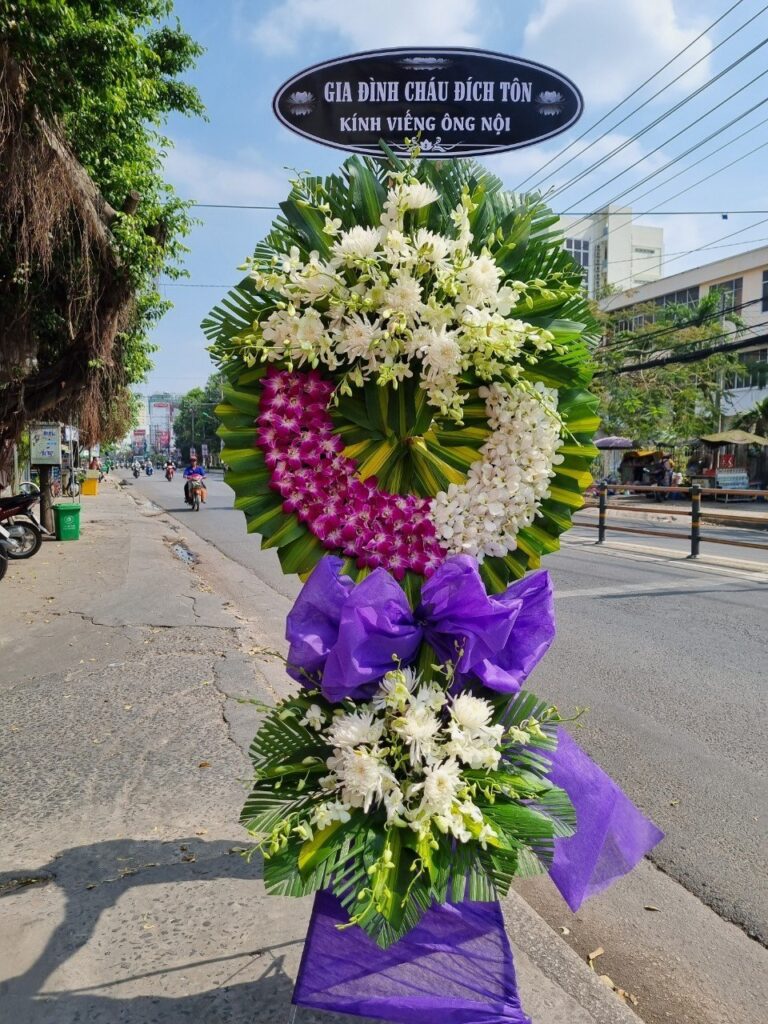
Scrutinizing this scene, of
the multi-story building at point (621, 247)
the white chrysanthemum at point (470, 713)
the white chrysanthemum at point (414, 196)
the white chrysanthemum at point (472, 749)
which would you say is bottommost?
the white chrysanthemum at point (472, 749)

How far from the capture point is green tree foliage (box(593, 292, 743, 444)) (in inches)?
1266

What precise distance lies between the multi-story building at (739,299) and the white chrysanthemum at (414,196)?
35333mm

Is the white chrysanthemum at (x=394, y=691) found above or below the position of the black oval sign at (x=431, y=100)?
below

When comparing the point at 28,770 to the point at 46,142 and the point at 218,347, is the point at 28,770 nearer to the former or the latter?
the point at 218,347

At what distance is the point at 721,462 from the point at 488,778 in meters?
34.2

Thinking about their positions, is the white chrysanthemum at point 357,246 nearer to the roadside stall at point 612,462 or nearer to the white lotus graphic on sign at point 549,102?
the white lotus graphic on sign at point 549,102

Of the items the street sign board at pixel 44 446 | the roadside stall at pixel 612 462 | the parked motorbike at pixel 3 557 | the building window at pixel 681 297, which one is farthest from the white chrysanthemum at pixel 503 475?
the building window at pixel 681 297

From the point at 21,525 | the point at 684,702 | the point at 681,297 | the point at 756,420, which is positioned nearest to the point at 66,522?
the point at 21,525

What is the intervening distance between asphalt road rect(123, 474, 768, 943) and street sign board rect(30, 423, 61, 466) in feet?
22.5

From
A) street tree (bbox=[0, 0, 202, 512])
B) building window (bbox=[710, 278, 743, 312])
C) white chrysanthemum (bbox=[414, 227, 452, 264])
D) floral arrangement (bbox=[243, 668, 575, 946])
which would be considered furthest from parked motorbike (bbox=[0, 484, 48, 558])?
building window (bbox=[710, 278, 743, 312])

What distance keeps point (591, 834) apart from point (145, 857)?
6.15ft

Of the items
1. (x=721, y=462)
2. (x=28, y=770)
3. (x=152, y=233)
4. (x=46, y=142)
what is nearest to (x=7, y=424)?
(x=152, y=233)

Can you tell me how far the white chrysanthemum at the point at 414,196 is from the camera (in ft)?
6.00

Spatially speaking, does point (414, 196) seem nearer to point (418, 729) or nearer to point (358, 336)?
point (358, 336)
